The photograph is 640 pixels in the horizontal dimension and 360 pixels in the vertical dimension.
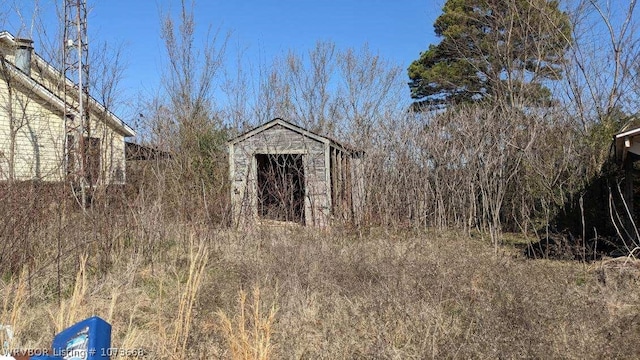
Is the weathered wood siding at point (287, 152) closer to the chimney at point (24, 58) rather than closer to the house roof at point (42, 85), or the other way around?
the house roof at point (42, 85)

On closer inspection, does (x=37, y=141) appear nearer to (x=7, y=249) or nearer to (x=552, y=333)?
(x=7, y=249)

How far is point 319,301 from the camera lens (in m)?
4.89

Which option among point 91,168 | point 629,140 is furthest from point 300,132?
point 629,140

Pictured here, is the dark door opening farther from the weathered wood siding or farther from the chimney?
the chimney

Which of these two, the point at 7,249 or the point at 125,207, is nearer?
the point at 7,249

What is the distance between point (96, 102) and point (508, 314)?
13082mm

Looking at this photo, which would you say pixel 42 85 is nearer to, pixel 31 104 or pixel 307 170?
pixel 31 104

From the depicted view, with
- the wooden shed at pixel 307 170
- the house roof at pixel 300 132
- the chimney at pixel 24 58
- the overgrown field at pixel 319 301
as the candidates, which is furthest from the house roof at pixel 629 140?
the chimney at pixel 24 58

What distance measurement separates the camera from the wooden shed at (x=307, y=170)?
1062 centimetres

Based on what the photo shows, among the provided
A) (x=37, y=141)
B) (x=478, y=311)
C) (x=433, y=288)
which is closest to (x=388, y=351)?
(x=478, y=311)

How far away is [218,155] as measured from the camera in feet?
44.2

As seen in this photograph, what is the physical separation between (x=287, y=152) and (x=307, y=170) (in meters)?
0.72

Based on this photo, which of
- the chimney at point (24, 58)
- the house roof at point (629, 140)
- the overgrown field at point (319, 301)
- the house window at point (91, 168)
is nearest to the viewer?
the overgrown field at point (319, 301)

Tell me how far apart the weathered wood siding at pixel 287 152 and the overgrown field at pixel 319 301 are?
4.15m
